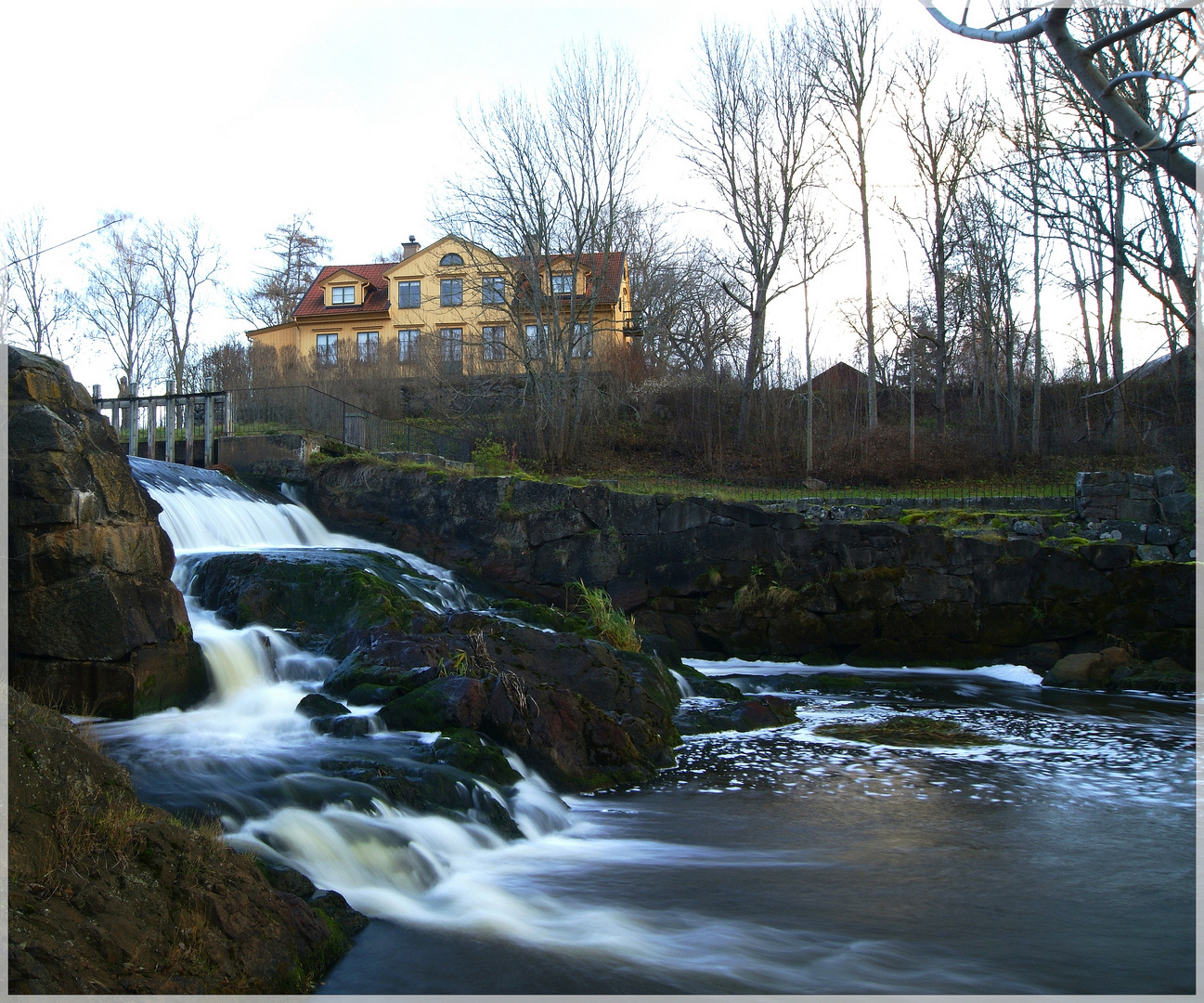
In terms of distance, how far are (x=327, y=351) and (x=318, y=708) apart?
2891 cm

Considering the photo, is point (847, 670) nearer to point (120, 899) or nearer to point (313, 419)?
point (313, 419)

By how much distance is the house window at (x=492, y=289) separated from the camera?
962 inches

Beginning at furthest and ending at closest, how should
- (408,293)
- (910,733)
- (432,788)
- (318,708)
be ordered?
(408,293), (910,733), (318,708), (432,788)

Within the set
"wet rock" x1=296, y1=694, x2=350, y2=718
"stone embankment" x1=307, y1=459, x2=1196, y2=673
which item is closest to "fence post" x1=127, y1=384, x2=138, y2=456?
"stone embankment" x1=307, y1=459, x2=1196, y2=673

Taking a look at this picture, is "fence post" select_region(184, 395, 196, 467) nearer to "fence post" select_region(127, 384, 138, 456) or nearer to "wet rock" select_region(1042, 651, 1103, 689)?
"fence post" select_region(127, 384, 138, 456)

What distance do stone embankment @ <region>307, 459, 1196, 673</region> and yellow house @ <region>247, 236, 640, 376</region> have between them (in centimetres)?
783

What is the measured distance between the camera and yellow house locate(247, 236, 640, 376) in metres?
25.1

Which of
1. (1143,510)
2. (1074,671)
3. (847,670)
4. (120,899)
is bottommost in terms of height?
(847,670)

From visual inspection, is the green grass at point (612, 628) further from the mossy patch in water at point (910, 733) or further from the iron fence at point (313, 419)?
the iron fence at point (313, 419)

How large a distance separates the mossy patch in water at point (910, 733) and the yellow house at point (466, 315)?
15.3m

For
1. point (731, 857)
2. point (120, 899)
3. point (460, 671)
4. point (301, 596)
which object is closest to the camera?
point (120, 899)

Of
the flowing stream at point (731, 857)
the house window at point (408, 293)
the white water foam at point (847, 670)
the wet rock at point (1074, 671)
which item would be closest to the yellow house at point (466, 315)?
the house window at point (408, 293)

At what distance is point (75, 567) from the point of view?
764 centimetres

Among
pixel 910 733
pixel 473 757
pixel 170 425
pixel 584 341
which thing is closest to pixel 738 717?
pixel 910 733
